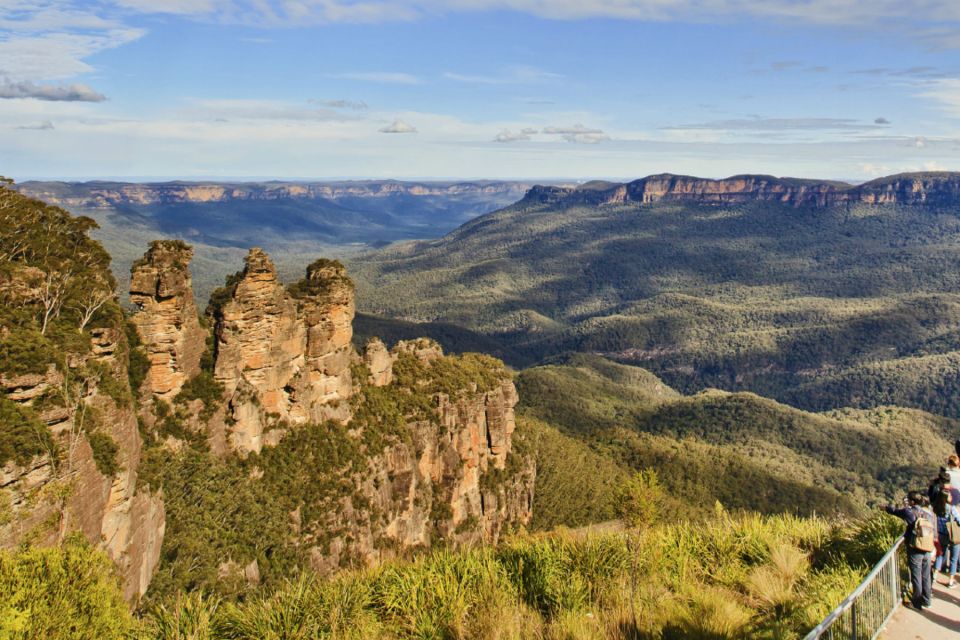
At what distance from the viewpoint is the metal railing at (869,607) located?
1030 centimetres

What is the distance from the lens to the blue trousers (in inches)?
508

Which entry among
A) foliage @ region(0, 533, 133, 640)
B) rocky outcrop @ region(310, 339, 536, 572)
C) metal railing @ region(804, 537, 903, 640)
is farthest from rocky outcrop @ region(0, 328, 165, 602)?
metal railing @ region(804, 537, 903, 640)

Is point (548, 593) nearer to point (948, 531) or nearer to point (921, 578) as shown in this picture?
point (921, 578)

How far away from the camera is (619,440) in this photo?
94.1 meters

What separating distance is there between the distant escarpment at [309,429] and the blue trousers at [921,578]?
94.8 feet

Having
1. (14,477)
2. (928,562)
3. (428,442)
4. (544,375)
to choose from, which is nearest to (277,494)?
(428,442)

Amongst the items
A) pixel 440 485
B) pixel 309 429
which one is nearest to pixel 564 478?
pixel 440 485

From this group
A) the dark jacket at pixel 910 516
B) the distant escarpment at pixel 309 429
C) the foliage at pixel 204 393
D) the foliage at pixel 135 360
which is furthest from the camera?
the foliage at pixel 204 393

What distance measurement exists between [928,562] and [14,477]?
896 inches

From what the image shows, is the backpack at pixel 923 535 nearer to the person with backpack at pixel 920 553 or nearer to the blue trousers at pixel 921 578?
the person with backpack at pixel 920 553

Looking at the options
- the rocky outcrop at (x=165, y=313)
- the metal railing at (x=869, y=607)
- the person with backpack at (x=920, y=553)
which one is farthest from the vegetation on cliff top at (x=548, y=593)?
the rocky outcrop at (x=165, y=313)

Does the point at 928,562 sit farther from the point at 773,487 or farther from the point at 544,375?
the point at 544,375

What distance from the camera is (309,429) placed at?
43.1m

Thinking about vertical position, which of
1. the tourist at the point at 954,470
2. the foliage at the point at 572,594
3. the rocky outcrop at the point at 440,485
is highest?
the tourist at the point at 954,470
